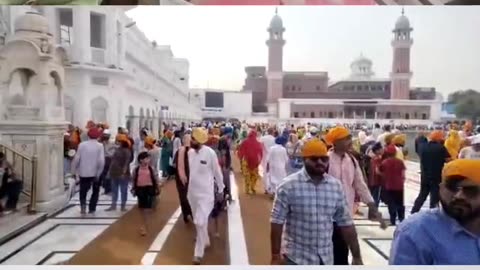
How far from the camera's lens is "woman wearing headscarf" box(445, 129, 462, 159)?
1.41 metres

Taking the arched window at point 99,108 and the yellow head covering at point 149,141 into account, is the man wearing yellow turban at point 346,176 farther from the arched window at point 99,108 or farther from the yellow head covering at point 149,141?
the arched window at point 99,108

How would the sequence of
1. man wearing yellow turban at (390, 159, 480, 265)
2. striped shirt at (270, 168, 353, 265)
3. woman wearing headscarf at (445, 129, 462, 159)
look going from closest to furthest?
1. man wearing yellow turban at (390, 159, 480, 265)
2. striped shirt at (270, 168, 353, 265)
3. woman wearing headscarf at (445, 129, 462, 159)

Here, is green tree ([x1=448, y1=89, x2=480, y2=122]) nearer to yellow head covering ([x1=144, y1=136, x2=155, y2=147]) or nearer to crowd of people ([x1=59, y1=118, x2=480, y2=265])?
crowd of people ([x1=59, y1=118, x2=480, y2=265])

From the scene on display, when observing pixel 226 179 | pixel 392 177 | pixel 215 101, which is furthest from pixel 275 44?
pixel 392 177

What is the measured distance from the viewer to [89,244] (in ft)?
4.70

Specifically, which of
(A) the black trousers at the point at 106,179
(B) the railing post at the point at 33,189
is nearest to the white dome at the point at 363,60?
(A) the black trousers at the point at 106,179

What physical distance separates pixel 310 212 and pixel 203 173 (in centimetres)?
38

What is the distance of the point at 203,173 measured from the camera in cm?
147

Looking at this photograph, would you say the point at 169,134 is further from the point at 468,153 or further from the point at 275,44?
the point at 468,153

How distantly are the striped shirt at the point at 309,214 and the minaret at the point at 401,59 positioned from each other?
40 cm

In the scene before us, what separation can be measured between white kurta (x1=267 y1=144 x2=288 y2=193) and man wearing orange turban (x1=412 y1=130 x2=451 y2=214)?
425 millimetres

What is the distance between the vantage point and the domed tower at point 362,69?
148cm

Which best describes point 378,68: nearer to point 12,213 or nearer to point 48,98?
point 48,98

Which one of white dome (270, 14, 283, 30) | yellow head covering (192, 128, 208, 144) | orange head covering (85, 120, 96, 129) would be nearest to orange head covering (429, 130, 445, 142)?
white dome (270, 14, 283, 30)
